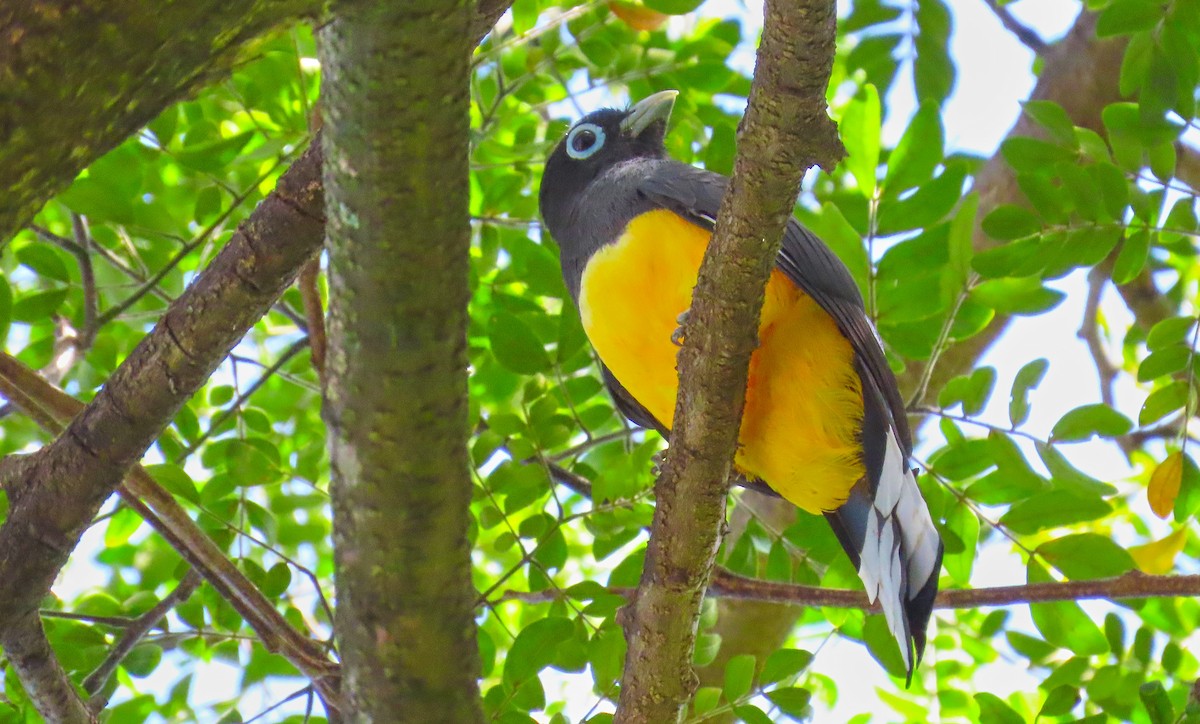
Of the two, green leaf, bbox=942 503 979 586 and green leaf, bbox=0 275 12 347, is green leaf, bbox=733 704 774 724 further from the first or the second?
green leaf, bbox=0 275 12 347

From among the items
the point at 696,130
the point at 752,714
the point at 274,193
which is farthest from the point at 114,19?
the point at 696,130

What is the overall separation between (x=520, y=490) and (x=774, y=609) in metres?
1.20

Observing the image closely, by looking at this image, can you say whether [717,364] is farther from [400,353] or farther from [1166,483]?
[1166,483]

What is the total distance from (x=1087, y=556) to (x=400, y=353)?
2.17m

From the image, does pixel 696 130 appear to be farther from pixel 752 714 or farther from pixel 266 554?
pixel 752 714

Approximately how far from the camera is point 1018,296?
285 centimetres

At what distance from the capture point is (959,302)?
288 centimetres

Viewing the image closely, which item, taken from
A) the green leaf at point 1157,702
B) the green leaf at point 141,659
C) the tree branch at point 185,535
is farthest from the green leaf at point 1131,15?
the green leaf at point 141,659

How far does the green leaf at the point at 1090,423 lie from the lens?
2680 mm

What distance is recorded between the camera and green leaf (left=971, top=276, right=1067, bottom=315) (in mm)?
2828

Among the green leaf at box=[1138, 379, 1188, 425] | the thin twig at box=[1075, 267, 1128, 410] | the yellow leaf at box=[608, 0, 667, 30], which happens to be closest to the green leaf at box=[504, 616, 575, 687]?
the green leaf at box=[1138, 379, 1188, 425]

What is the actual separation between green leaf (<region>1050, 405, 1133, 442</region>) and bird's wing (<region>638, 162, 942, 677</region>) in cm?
36

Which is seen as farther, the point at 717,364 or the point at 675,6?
the point at 675,6

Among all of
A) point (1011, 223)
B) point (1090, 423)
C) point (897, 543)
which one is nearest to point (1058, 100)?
point (1011, 223)
